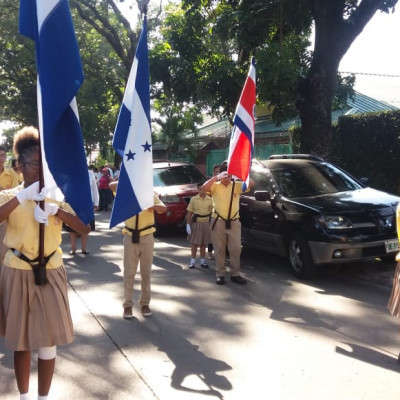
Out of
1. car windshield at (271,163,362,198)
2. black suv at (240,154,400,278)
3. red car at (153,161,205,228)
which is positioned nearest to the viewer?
black suv at (240,154,400,278)

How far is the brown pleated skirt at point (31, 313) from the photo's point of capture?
10.3ft

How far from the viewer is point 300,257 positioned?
Result: 739 cm

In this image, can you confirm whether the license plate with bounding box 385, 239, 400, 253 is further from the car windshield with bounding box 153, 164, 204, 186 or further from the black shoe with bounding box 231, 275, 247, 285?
the car windshield with bounding box 153, 164, 204, 186

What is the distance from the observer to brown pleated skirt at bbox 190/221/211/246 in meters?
8.40

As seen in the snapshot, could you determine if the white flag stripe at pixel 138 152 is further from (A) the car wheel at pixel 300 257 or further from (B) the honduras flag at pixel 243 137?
(A) the car wheel at pixel 300 257

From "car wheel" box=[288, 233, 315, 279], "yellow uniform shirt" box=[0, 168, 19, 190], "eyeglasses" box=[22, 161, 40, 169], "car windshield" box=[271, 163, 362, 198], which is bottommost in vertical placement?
"car wheel" box=[288, 233, 315, 279]

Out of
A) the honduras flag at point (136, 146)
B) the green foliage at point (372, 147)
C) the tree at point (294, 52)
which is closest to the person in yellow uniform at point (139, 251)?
the honduras flag at point (136, 146)

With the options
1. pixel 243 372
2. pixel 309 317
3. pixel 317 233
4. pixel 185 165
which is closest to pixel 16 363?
pixel 243 372

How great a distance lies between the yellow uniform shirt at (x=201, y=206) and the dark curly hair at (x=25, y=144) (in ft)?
17.3

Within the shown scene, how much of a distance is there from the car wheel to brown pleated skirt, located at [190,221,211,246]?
4.79ft

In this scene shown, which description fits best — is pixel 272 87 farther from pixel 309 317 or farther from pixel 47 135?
pixel 47 135

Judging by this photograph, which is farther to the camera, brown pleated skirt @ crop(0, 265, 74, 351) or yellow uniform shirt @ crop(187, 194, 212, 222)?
yellow uniform shirt @ crop(187, 194, 212, 222)

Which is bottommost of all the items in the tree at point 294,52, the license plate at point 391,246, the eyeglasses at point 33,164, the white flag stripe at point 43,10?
the license plate at point 391,246

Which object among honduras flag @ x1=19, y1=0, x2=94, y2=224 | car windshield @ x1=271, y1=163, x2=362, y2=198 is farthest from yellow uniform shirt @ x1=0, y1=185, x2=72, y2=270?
car windshield @ x1=271, y1=163, x2=362, y2=198
